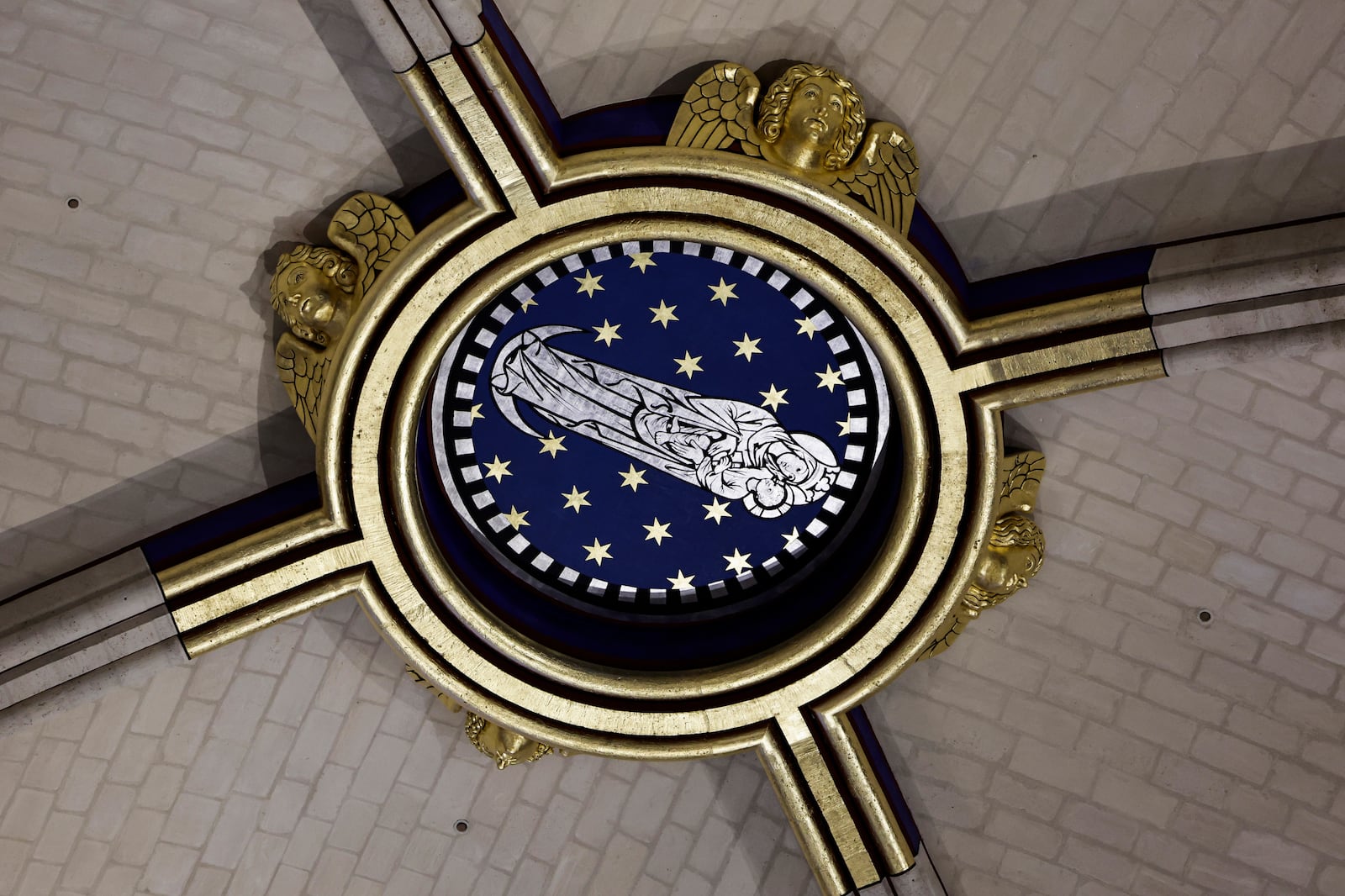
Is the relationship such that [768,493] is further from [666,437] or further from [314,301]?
[314,301]

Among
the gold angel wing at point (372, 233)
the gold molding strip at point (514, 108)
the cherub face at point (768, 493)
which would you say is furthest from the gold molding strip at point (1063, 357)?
the gold angel wing at point (372, 233)

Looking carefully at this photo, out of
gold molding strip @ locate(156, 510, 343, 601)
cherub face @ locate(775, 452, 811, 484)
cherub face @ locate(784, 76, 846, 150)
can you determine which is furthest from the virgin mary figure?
cherub face @ locate(784, 76, 846, 150)

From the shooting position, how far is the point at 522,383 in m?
5.19

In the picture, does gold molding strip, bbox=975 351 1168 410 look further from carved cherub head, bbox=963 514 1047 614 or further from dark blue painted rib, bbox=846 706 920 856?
dark blue painted rib, bbox=846 706 920 856

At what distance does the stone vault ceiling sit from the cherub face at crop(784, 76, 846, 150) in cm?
43

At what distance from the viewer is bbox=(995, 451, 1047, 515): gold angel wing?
5262mm

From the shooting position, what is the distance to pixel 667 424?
525cm

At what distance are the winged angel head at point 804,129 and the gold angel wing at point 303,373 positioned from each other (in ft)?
6.25

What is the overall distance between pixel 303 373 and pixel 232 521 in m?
0.90

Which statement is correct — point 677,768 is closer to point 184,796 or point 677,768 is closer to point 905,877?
point 905,877

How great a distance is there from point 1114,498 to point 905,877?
2216mm

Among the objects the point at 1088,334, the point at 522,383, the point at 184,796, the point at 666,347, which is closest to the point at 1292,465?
the point at 1088,334

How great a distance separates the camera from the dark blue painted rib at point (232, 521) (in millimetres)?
5234

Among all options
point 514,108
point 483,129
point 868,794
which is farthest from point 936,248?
point 868,794
